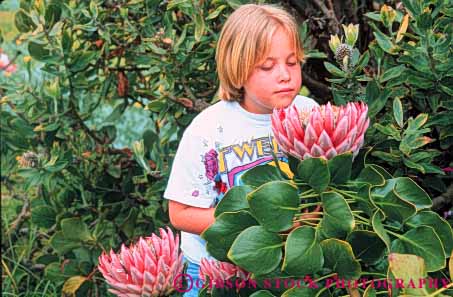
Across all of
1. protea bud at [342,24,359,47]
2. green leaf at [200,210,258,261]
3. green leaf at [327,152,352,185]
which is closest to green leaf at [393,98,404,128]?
protea bud at [342,24,359,47]

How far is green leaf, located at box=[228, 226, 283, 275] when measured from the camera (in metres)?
1.49

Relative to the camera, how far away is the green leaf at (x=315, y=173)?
4.89 ft

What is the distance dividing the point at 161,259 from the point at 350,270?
1.24 feet

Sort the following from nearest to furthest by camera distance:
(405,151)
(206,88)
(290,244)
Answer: (290,244) < (405,151) < (206,88)

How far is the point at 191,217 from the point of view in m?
2.11

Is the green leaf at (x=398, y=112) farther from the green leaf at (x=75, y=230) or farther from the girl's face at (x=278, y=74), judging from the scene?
the green leaf at (x=75, y=230)

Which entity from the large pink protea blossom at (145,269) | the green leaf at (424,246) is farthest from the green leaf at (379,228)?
the large pink protea blossom at (145,269)

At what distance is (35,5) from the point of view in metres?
2.73

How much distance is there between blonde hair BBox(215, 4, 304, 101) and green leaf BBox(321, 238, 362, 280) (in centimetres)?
65

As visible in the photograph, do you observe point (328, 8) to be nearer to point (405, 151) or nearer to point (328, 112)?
point (405, 151)

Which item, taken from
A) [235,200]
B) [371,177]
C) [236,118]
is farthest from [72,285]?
[371,177]

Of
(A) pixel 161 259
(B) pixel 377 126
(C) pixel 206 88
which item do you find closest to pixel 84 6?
(C) pixel 206 88

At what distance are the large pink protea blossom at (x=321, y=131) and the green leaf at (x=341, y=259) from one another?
16cm

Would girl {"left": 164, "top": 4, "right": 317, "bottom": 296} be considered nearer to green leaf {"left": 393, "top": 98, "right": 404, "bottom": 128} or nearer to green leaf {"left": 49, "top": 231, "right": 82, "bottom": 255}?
green leaf {"left": 393, "top": 98, "right": 404, "bottom": 128}
